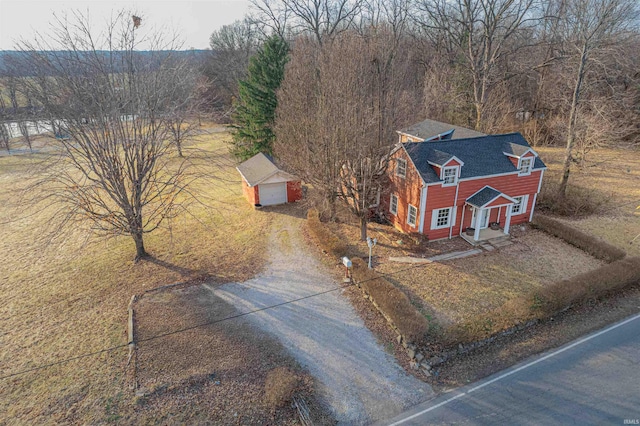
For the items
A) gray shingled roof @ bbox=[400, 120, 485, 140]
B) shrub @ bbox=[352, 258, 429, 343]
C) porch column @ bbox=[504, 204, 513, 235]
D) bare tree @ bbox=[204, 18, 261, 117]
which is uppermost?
bare tree @ bbox=[204, 18, 261, 117]

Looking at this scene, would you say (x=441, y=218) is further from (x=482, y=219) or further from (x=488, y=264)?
(x=488, y=264)

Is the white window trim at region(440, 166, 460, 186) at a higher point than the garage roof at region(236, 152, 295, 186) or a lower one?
higher

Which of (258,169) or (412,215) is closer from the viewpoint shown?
(412,215)

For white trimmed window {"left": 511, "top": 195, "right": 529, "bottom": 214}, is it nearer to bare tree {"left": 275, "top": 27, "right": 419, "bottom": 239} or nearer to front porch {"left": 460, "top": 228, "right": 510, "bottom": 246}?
front porch {"left": 460, "top": 228, "right": 510, "bottom": 246}

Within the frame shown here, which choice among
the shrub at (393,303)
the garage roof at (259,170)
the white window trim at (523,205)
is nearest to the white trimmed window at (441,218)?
the white window trim at (523,205)

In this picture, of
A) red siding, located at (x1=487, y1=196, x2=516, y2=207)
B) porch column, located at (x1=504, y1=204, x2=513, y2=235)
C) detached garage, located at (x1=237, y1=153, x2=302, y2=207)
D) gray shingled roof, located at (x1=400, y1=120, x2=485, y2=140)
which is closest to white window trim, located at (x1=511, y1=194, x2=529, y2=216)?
porch column, located at (x1=504, y1=204, x2=513, y2=235)

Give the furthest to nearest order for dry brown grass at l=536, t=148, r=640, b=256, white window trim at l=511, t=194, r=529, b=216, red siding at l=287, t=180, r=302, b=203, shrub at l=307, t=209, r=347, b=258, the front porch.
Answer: red siding at l=287, t=180, r=302, b=203 < white window trim at l=511, t=194, r=529, b=216 < dry brown grass at l=536, t=148, r=640, b=256 < the front porch < shrub at l=307, t=209, r=347, b=258

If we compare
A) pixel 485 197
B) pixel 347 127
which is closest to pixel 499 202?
pixel 485 197
